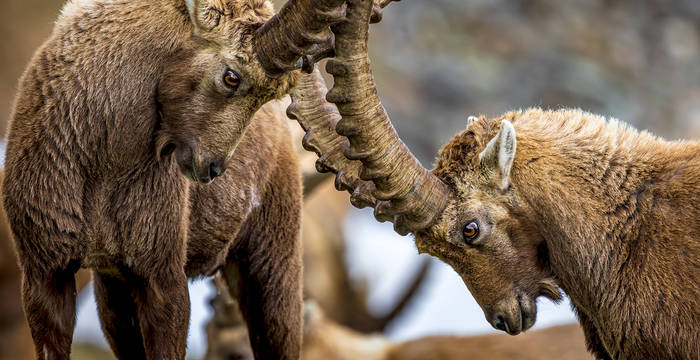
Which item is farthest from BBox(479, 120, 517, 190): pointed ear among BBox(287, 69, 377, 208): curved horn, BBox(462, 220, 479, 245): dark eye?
BBox(287, 69, 377, 208): curved horn

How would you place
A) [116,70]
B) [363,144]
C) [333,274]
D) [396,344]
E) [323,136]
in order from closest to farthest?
1. [116,70]
2. [363,144]
3. [323,136]
4. [396,344]
5. [333,274]

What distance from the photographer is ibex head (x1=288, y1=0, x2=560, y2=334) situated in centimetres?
471

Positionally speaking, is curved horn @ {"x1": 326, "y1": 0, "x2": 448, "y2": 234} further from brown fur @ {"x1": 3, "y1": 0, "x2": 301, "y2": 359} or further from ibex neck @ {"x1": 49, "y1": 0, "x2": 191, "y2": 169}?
ibex neck @ {"x1": 49, "y1": 0, "x2": 191, "y2": 169}

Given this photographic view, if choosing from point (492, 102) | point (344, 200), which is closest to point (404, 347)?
point (344, 200)

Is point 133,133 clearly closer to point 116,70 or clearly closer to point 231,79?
point 116,70

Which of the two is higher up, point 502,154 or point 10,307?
point 502,154

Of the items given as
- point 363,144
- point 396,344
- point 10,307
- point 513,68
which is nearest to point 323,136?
point 363,144

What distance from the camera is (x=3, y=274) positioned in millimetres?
8930

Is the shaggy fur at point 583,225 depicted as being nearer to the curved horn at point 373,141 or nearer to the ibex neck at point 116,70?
the curved horn at point 373,141

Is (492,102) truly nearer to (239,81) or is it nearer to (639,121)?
(639,121)

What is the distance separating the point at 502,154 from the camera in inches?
185

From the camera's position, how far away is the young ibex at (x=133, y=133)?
451cm

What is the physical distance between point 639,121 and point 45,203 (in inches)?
815

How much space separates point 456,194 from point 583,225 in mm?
682
